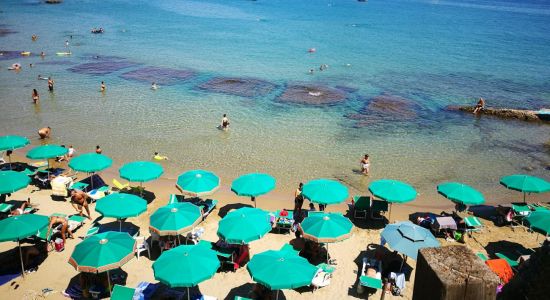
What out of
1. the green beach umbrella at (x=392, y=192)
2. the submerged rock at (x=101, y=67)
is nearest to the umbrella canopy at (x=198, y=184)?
the green beach umbrella at (x=392, y=192)

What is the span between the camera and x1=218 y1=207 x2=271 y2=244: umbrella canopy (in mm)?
12039

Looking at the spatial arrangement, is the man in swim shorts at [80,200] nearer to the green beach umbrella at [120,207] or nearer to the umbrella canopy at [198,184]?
the green beach umbrella at [120,207]

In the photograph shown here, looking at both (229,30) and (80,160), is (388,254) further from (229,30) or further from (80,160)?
(229,30)

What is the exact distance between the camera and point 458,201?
15117mm

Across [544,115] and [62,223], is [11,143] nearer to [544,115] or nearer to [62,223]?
[62,223]

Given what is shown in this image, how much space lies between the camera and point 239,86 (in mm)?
36000

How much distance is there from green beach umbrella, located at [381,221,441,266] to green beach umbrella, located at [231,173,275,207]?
15.9 feet

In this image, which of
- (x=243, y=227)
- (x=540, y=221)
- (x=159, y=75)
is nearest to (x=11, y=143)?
(x=243, y=227)

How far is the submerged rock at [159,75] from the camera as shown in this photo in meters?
36.6

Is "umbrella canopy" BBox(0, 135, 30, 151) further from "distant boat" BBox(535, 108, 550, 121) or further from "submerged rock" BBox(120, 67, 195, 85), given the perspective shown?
"distant boat" BBox(535, 108, 550, 121)

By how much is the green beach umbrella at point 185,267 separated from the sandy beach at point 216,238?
72.0 inches

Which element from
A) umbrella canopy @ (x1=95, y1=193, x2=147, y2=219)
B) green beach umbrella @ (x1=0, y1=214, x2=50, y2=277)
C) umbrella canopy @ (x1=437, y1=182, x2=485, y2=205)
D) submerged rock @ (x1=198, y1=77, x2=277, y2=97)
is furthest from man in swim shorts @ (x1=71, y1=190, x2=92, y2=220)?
submerged rock @ (x1=198, y1=77, x2=277, y2=97)

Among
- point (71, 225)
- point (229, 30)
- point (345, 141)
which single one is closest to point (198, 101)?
point (345, 141)

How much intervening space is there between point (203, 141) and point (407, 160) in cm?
1230
